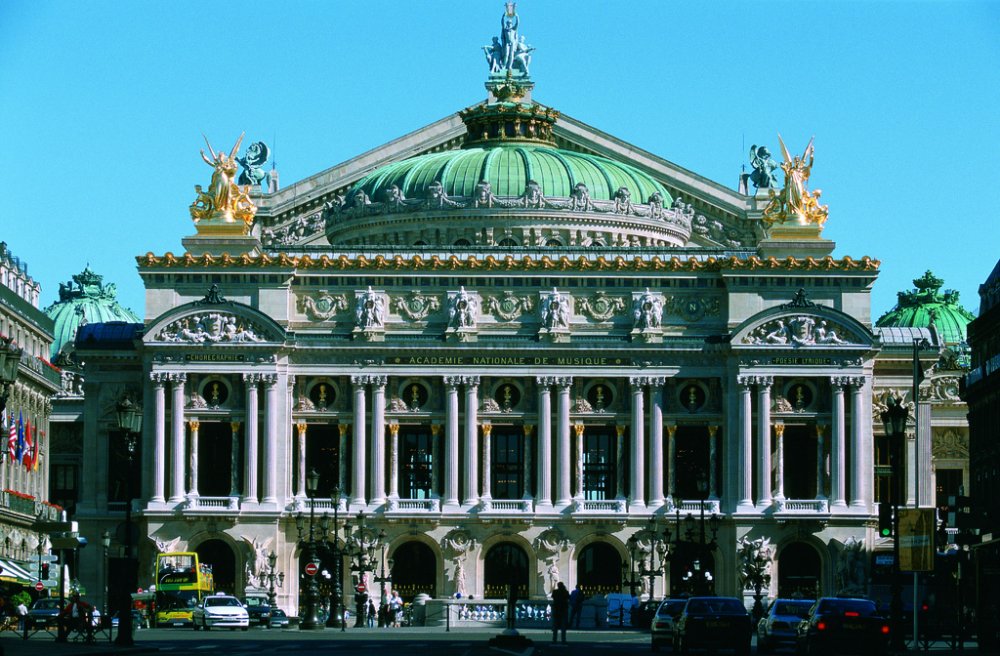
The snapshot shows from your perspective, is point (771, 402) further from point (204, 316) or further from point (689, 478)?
point (204, 316)

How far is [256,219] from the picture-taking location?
171m

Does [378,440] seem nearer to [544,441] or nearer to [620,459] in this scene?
[544,441]

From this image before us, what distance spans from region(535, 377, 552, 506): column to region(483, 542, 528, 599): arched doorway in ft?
10.8

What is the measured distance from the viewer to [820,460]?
479 ft

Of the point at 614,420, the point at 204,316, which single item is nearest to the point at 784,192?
the point at 614,420

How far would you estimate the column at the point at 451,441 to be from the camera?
481ft

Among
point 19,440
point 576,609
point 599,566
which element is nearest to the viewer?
point 576,609

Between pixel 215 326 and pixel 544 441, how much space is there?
2030 cm

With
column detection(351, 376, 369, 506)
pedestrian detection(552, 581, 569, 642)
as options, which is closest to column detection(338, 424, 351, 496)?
column detection(351, 376, 369, 506)

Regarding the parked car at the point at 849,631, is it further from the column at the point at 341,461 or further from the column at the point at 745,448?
the column at the point at 341,461

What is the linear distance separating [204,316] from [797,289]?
3476 centimetres

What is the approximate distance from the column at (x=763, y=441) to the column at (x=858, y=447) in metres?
4.85

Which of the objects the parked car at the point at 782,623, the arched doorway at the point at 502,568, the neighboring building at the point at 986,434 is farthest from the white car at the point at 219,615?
the neighboring building at the point at 986,434

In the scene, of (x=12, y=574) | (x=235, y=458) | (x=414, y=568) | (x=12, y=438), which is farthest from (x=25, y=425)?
(x=414, y=568)
